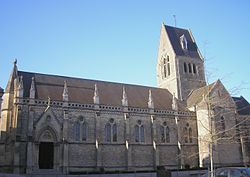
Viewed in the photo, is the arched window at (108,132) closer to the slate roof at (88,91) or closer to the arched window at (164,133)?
the slate roof at (88,91)

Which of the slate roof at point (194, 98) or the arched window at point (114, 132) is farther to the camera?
the slate roof at point (194, 98)

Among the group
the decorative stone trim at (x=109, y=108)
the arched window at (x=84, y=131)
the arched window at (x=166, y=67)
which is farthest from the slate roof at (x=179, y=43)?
the arched window at (x=84, y=131)

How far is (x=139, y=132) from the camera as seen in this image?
37.9 m

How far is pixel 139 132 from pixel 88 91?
8552 mm

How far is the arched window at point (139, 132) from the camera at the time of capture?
37.7 meters

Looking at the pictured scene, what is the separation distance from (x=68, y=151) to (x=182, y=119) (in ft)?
55.8


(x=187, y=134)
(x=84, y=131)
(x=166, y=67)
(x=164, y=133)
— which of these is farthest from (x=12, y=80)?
(x=166, y=67)

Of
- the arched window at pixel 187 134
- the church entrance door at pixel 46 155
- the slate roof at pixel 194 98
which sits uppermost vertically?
the slate roof at pixel 194 98

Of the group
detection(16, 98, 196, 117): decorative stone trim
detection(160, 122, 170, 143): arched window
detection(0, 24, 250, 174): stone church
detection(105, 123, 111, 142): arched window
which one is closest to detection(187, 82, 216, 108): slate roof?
detection(0, 24, 250, 174): stone church

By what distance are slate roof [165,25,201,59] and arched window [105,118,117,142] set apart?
1876 cm

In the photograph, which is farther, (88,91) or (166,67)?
(166,67)

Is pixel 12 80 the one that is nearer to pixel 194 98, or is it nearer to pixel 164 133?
pixel 164 133

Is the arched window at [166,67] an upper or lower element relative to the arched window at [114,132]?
upper

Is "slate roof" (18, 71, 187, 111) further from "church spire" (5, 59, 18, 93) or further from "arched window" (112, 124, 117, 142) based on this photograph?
"arched window" (112, 124, 117, 142)
